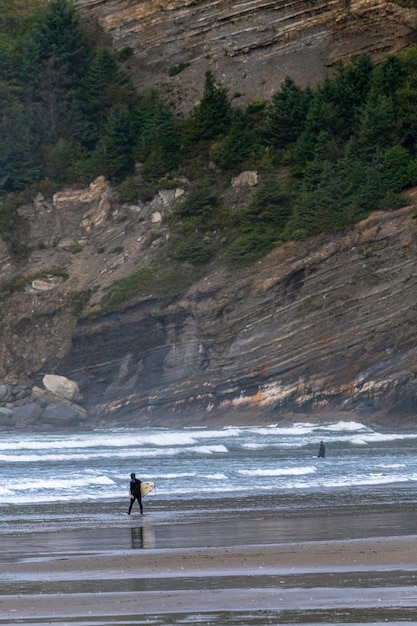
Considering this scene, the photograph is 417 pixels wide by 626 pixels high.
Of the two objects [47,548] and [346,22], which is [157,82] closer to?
[346,22]

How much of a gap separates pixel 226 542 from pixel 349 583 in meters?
4.20

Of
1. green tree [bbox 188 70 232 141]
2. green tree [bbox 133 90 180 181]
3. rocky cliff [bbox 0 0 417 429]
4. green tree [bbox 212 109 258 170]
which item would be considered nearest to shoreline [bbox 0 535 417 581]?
rocky cliff [bbox 0 0 417 429]

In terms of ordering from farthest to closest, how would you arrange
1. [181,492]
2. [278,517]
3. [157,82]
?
1. [157,82]
2. [181,492]
3. [278,517]

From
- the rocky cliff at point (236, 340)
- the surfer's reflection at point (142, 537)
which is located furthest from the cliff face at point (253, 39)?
the surfer's reflection at point (142, 537)

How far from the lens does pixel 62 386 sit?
5731 centimetres

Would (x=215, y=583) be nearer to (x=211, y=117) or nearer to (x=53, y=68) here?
(x=211, y=117)

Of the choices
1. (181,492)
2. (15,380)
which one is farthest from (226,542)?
(15,380)

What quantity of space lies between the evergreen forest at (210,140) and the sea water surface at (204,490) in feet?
52.9

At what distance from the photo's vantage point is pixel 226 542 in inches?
660

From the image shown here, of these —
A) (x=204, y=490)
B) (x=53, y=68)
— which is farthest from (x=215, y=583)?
(x=53, y=68)

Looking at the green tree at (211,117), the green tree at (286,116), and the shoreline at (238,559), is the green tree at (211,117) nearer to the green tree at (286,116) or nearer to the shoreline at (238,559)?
the green tree at (286,116)

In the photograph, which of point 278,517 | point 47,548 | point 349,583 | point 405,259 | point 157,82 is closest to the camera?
point 349,583

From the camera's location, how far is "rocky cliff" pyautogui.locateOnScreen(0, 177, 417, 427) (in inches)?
2077

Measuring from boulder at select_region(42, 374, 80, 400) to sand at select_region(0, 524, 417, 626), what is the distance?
41257mm
